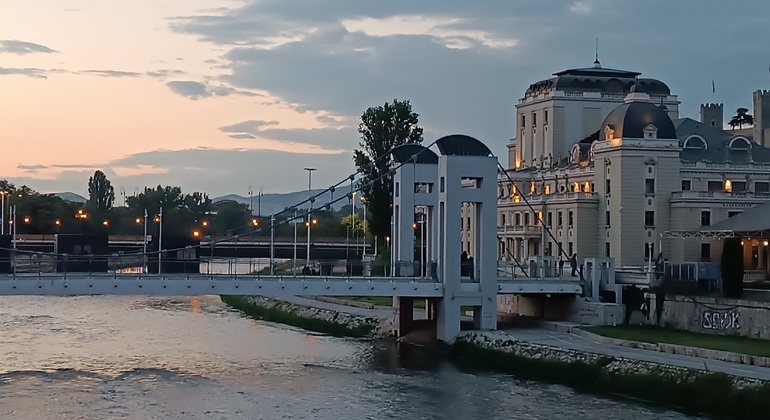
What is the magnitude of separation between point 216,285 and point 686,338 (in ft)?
71.1

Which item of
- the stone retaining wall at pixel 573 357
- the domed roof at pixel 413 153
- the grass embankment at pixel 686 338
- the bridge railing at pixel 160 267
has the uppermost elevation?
the domed roof at pixel 413 153

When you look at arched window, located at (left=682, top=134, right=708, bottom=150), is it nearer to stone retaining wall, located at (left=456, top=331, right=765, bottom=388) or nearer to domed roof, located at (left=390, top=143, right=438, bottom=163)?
domed roof, located at (left=390, top=143, right=438, bottom=163)

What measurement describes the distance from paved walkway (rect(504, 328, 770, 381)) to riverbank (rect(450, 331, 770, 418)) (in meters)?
0.68

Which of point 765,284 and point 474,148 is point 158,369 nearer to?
point 474,148

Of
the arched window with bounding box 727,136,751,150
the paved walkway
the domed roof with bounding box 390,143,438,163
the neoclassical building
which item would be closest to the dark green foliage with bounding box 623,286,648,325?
the paved walkway

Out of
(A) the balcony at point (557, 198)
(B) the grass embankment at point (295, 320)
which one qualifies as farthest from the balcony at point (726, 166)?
(B) the grass embankment at point (295, 320)

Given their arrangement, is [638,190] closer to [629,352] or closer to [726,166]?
[726,166]

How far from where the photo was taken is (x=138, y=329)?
6769 centimetres

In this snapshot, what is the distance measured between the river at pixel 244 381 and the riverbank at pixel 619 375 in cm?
128

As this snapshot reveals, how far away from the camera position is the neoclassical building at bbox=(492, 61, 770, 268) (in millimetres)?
76938

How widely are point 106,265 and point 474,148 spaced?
63.3 ft

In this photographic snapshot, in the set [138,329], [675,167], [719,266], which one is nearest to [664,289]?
[719,266]

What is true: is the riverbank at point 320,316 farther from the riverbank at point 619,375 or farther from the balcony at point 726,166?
the balcony at point 726,166

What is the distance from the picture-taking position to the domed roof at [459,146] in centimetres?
5744
